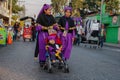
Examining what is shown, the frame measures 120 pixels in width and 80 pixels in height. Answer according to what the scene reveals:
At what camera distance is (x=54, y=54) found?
10172mm

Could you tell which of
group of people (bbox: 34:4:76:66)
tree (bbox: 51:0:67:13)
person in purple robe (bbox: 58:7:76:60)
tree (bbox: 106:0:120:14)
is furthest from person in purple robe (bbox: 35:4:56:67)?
tree (bbox: 51:0:67:13)

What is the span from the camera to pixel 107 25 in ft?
173

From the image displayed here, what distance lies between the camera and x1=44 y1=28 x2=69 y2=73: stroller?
400 inches

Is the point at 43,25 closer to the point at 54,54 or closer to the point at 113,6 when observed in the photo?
the point at 54,54

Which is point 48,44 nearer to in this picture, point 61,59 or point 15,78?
point 61,59

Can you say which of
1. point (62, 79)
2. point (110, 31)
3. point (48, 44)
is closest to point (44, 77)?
point (62, 79)

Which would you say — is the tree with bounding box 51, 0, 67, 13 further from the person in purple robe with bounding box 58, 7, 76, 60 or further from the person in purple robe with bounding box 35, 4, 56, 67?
the person in purple robe with bounding box 35, 4, 56, 67

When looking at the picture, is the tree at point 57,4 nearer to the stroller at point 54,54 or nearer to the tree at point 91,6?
the tree at point 91,6

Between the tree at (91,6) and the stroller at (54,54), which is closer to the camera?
the stroller at (54,54)

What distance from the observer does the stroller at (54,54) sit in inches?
400

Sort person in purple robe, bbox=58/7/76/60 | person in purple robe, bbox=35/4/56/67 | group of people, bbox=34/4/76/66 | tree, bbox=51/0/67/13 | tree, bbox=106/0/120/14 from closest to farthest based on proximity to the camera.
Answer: group of people, bbox=34/4/76/66, person in purple robe, bbox=35/4/56/67, person in purple robe, bbox=58/7/76/60, tree, bbox=106/0/120/14, tree, bbox=51/0/67/13

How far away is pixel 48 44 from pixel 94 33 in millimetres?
20993

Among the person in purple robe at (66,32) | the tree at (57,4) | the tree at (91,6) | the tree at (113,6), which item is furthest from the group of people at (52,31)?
the tree at (57,4)

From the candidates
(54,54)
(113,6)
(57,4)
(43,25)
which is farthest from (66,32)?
(57,4)
